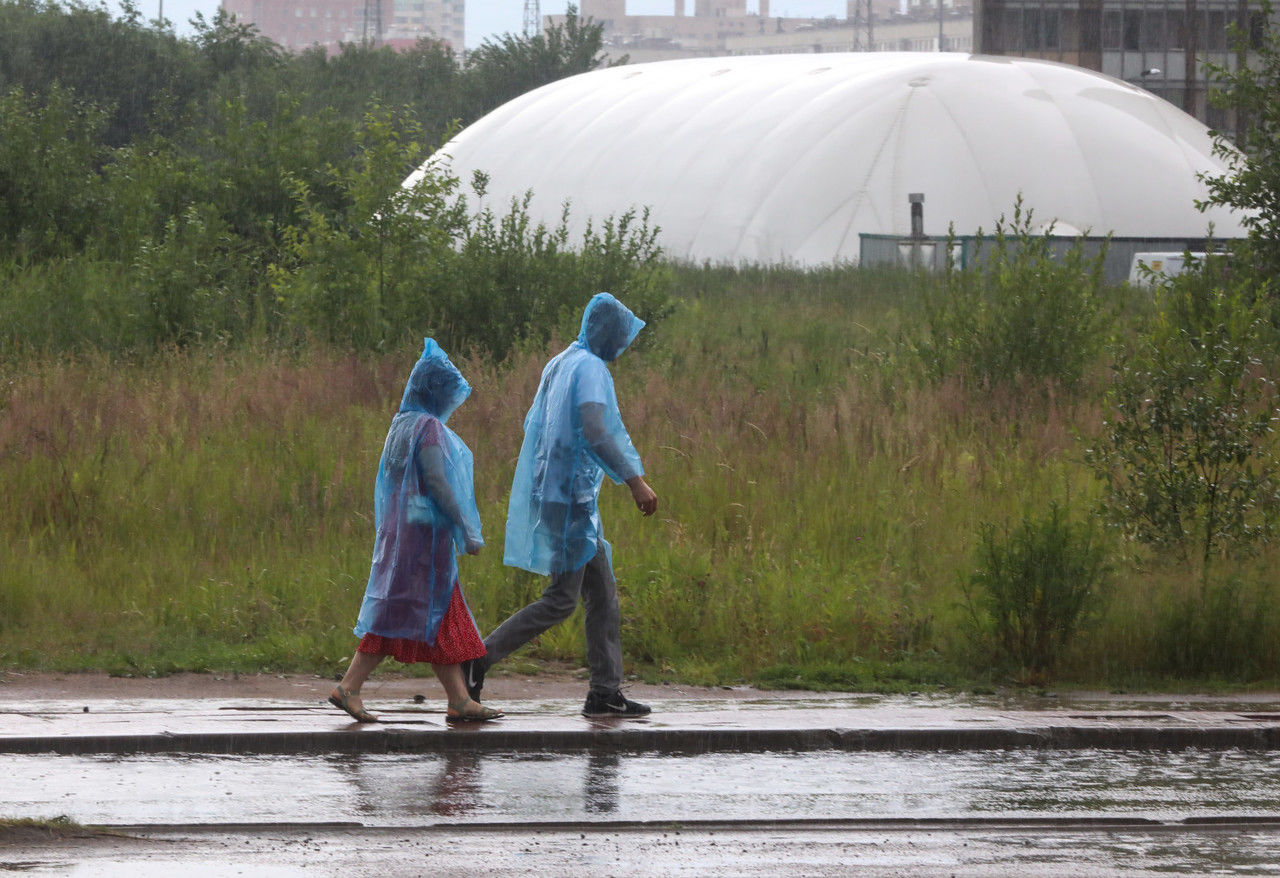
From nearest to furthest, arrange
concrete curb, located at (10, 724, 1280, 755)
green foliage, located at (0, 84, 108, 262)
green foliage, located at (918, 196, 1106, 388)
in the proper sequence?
concrete curb, located at (10, 724, 1280, 755) → green foliage, located at (918, 196, 1106, 388) → green foliage, located at (0, 84, 108, 262)

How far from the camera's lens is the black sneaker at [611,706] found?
7.94m

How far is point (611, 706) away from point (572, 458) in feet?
3.90

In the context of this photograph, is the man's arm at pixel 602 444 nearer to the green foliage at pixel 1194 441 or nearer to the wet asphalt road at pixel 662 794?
Answer: the wet asphalt road at pixel 662 794

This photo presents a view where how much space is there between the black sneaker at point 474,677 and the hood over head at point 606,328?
1581 mm

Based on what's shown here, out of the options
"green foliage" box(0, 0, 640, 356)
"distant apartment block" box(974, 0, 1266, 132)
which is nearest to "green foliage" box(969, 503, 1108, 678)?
"green foliage" box(0, 0, 640, 356)

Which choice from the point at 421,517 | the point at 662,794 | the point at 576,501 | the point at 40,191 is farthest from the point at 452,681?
the point at 40,191

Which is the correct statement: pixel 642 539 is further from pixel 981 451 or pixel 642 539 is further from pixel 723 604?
pixel 981 451

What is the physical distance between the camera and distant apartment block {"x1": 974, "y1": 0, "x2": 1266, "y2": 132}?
81.4 meters

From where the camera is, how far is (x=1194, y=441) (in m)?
10.2

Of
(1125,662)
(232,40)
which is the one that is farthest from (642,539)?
(232,40)

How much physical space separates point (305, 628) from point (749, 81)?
40.3 m

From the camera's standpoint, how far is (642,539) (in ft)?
36.6

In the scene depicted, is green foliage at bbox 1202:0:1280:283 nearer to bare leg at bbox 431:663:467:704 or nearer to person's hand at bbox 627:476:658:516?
person's hand at bbox 627:476:658:516

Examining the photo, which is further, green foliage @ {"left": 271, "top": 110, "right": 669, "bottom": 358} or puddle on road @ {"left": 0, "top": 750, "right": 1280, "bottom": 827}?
green foliage @ {"left": 271, "top": 110, "right": 669, "bottom": 358}
